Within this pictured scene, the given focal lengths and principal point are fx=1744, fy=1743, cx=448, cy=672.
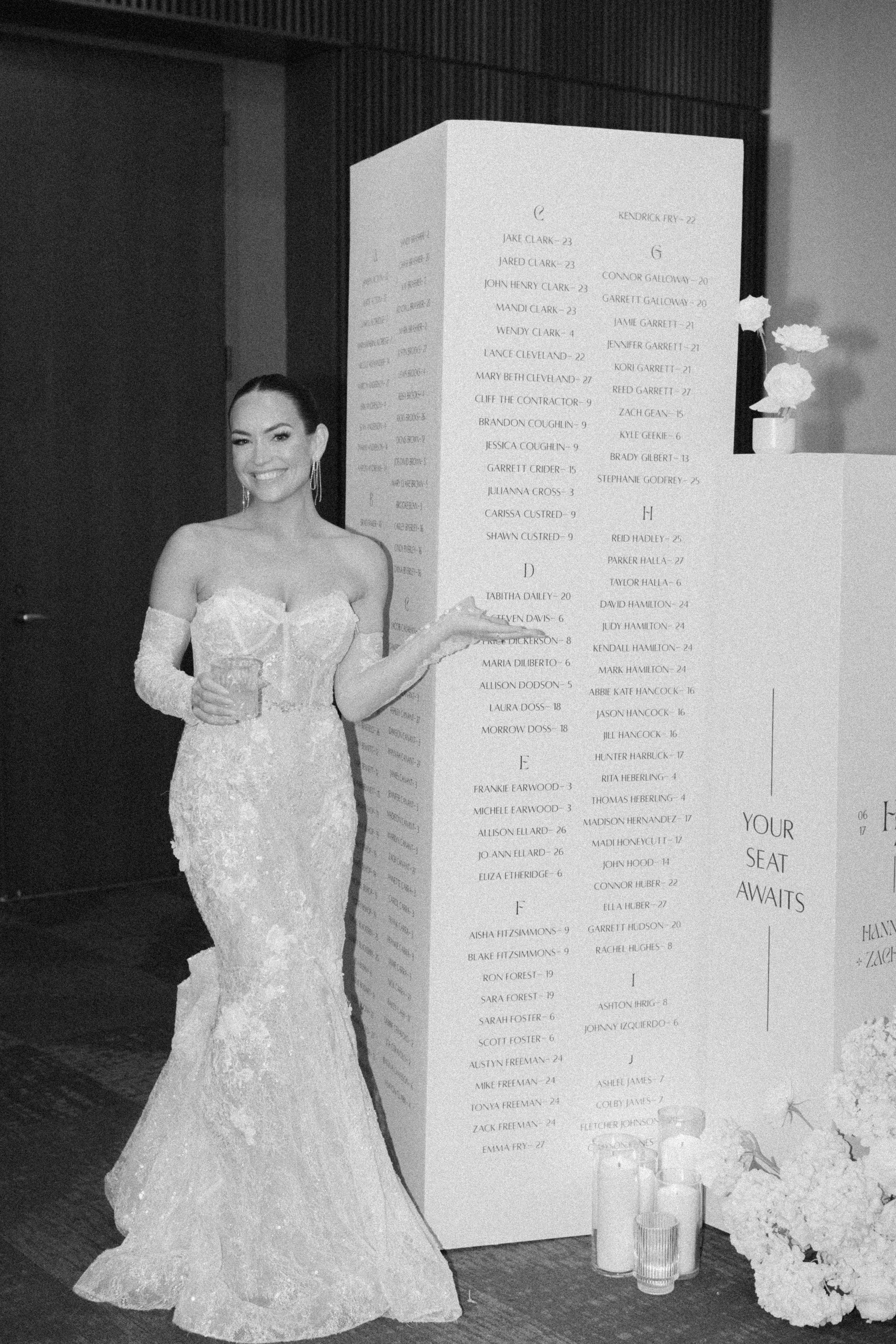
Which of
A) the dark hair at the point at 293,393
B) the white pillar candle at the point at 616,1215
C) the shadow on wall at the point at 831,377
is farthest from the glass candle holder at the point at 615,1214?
the shadow on wall at the point at 831,377

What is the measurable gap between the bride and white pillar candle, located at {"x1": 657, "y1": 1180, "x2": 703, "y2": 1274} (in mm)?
476

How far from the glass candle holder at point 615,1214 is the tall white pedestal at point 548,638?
0.17 m

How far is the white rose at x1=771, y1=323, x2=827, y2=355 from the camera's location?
3.54m

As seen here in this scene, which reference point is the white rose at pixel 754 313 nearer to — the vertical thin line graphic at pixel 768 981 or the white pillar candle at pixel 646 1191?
the vertical thin line graphic at pixel 768 981

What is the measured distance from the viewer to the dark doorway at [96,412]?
21.0 feet

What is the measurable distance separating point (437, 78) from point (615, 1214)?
15.1 ft

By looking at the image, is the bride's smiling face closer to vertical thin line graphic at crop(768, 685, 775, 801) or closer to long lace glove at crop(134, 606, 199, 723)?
long lace glove at crop(134, 606, 199, 723)

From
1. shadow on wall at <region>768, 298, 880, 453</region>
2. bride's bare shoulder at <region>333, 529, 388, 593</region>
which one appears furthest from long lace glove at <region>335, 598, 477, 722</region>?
shadow on wall at <region>768, 298, 880, 453</region>

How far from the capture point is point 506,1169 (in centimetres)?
363

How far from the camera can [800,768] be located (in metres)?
3.49

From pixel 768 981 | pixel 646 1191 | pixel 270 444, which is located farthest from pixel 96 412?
pixel 646 1191

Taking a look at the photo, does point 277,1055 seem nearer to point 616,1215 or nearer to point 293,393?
point 616,1215

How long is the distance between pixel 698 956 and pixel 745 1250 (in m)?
0.63

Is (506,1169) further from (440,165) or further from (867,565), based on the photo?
(440,165)
